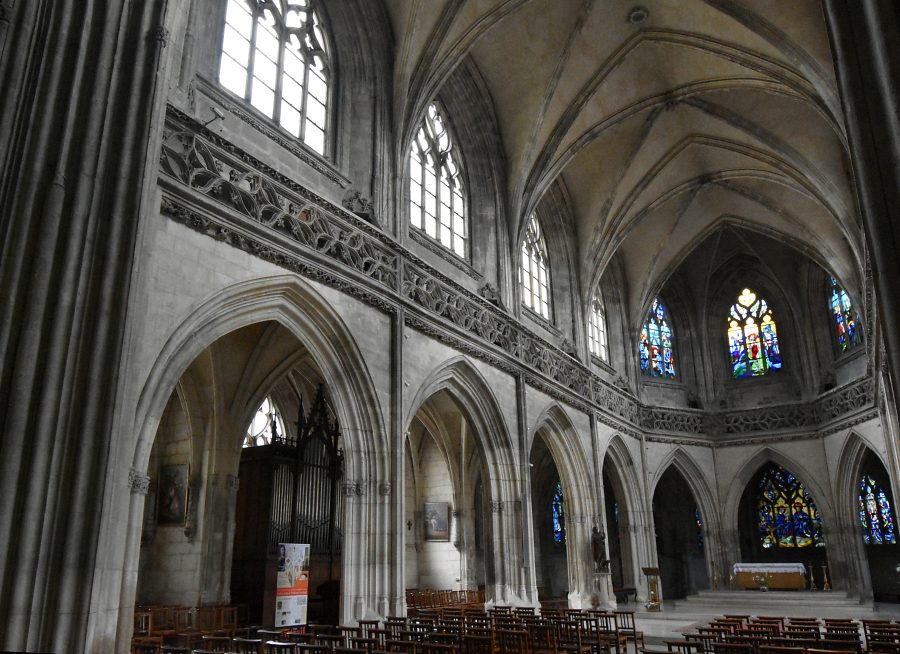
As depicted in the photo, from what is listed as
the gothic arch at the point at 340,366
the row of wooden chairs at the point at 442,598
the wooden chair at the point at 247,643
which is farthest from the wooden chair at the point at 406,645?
the row of wooden chairs at the point at 442,598

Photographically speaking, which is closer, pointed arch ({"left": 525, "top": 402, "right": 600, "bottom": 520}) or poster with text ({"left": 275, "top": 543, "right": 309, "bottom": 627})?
poster with text ({"left": 275, "top": 543, "right": 309, "bottom": 627})

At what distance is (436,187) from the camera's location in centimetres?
1619

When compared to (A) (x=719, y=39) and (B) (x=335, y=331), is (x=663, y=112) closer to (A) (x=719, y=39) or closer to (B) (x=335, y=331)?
(A) (x=719, y=39)

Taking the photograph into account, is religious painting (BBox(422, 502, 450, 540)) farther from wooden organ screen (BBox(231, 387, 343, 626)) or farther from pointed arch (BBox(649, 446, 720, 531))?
pointed arch (BBox(649, 446, 720, 531))

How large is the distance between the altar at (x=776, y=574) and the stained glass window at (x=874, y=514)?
4.13 m

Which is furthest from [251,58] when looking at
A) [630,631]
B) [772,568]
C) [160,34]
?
[772,568]

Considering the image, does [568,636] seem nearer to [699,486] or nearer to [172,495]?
Answer: [172,495]

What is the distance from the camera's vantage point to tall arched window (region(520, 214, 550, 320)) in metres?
19.6

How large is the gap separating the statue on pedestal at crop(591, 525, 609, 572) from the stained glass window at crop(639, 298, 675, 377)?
9.06 meters

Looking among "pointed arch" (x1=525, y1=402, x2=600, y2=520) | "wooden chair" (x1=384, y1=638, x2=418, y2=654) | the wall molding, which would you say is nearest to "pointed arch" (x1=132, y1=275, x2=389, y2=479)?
the wall molding

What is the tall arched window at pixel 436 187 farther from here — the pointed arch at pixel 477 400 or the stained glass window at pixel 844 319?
the stained glass window at pixel 844 319

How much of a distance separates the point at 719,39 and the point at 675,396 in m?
14.5

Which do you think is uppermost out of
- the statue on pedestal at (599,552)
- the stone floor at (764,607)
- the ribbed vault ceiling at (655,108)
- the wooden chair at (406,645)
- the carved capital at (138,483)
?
the ribbed vault ceiling at (655,108)

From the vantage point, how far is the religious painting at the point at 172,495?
13727 millimetres
